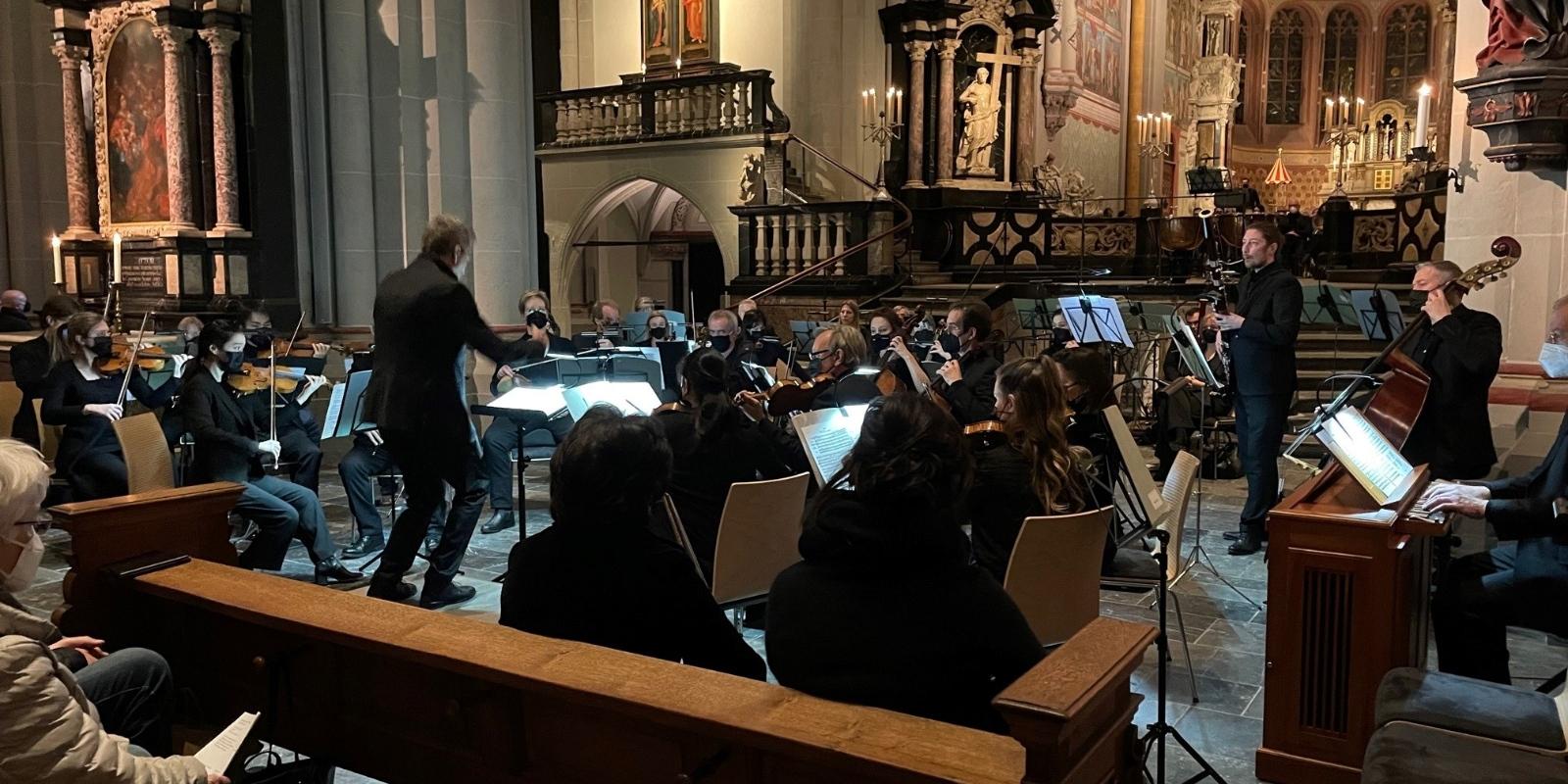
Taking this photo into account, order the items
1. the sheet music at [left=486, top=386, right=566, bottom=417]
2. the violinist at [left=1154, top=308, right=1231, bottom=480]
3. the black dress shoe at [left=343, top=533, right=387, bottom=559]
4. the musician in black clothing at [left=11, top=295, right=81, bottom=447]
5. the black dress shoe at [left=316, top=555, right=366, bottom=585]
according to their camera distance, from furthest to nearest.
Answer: the violinist at [left=1154, top=308, right=1231, bottom=480] → the musician in black clothing at [left=11, top=295, right=81, bottom=447] → the black dress shoe at [left=343, top=533, right=387, bottom=559] → the black dress shoe at [left=316, top=555, right=366, bottom=585] → the sheet music at [left=486, top=386, right=566, bottom=417]

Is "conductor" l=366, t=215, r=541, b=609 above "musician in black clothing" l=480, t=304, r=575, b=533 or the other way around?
above

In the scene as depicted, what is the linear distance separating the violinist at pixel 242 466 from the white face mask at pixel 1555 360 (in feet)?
18.6

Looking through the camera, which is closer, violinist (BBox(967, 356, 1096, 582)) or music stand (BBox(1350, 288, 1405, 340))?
violinist (BBox(967, 356, 1096, 582))

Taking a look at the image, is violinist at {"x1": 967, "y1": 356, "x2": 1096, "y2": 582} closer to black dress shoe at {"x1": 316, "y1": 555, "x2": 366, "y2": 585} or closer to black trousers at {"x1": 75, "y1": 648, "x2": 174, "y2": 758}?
black trousers at {"x1": 75, "y1": 648, "x2": 174, "y2": 758}

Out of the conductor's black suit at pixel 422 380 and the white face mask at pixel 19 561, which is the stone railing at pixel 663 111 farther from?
the white face mask at pixel 19 561

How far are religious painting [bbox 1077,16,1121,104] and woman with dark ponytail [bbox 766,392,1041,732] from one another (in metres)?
18.1

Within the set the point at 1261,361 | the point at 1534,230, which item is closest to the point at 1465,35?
the point at 1534,230

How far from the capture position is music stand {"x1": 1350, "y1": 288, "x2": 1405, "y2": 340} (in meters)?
8.85

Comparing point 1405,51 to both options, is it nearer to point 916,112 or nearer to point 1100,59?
point 1100,59

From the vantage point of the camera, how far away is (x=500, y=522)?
7.69m

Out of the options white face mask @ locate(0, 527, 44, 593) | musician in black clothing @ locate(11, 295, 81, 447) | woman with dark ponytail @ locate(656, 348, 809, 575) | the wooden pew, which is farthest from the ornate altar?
white face mask @ locate(0, 527, 44, 593)

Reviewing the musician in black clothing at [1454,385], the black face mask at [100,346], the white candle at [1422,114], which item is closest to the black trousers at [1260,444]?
the musician in black clothing at [1454,385]

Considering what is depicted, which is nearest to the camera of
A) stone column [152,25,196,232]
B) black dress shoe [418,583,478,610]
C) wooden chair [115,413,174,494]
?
wooden chair [115,413,174,494]

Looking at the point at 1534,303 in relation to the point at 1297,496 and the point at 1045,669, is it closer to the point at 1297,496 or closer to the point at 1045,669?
the point at 1297,496
